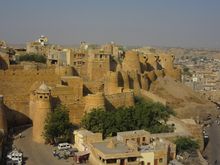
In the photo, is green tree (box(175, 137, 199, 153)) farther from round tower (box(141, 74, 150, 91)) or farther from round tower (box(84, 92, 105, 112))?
round tower (box(141, 74, 150, 91))

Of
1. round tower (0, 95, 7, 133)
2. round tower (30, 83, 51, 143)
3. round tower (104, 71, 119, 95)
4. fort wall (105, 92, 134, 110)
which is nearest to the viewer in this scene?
round tower (0, 95, 7, 133)

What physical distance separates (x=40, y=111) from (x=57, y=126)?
1.16 meters

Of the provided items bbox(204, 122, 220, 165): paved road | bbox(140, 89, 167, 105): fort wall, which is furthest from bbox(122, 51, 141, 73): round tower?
bbox(204, 122, 220, 165): paved road

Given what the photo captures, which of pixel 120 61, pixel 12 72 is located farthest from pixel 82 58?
pixel 12 72

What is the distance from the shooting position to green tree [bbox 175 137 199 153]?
23.9 meters

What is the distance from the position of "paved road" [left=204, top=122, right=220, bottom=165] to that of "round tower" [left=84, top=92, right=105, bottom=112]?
7.48 m

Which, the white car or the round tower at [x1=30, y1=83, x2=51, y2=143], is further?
the round tower at [x1=30, y1=83, x2=51, y2=143]

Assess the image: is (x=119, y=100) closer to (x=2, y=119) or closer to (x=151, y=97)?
(x=151, y=97)

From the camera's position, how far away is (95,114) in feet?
78.4

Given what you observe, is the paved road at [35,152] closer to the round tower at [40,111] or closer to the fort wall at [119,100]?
the round tower at [40,111]

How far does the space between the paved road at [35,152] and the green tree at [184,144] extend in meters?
5.74

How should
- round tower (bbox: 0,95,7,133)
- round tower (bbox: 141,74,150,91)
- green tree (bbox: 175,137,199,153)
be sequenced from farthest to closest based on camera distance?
round tower (bbox: 141,74,150,91)
green tree (bbox: 175,137,199,153)
round tower (bbox: 0,95,7,133)

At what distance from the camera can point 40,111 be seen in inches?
904

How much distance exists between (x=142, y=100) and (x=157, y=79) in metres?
6.74
